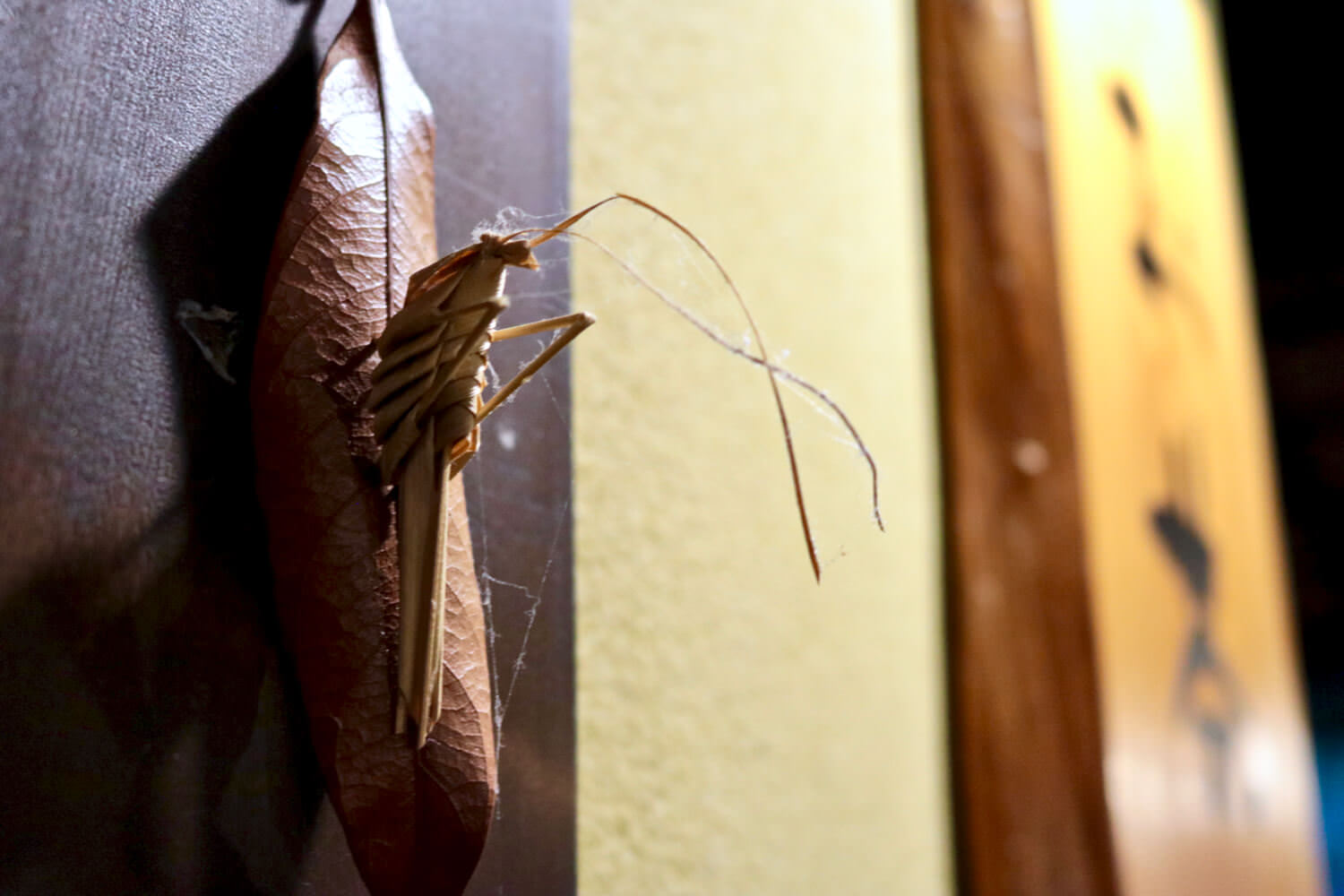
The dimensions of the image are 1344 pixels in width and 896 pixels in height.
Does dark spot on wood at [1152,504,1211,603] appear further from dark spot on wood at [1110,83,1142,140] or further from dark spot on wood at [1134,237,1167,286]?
dark spot on wood at [1110,83,1142,140]

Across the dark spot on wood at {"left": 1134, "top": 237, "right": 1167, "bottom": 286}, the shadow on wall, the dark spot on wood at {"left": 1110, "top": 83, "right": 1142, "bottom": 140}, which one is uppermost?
the dark spot on wood at {"left": 1110, "top": 83, "right": 1142, "bottom": 140}

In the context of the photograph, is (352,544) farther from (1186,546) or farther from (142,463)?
(1186,546)

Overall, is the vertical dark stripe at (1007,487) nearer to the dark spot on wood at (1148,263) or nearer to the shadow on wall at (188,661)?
the dark spot on wood at (1148,263)

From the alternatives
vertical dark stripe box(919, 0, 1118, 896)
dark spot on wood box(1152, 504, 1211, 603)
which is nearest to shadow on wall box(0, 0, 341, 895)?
vertical dark stripe box(919, 0, 1118, 896)

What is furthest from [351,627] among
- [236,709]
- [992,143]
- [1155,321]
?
[1155,321]

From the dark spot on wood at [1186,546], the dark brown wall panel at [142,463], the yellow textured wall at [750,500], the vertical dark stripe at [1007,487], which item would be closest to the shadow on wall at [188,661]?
the dark brown wall panel at [142,463]

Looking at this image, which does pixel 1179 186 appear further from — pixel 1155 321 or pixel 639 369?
pixel 639 369
